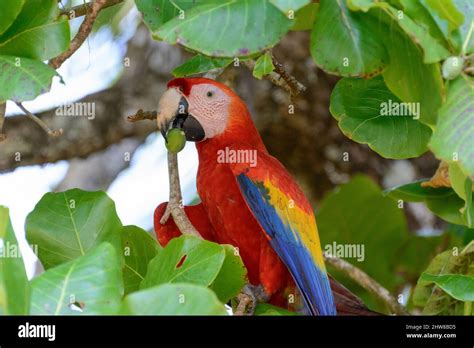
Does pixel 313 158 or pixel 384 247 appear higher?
pixel 313 158

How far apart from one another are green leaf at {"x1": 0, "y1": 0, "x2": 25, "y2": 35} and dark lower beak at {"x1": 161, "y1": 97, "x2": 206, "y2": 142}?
0.49 meters

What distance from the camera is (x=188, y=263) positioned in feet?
3.77

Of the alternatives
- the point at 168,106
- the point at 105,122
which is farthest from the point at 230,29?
the point at 105,122

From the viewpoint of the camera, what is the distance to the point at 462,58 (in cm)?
109

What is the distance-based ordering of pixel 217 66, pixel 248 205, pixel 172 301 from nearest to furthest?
1. pixel 172 301
2. pixel 217 66
3. pixel 248 205

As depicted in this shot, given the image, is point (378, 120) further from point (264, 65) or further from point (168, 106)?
point (168, 106)

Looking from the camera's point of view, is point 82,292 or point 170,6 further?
point 170,6

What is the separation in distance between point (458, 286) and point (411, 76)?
0.32m

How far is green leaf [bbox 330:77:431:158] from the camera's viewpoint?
1.35 metres

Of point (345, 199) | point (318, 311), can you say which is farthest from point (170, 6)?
point (345, 199)

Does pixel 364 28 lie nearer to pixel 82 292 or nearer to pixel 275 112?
pixel 82 292

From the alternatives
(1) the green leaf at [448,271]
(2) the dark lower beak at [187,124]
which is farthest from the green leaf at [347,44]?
(2) the dark lower beak at [187,124]

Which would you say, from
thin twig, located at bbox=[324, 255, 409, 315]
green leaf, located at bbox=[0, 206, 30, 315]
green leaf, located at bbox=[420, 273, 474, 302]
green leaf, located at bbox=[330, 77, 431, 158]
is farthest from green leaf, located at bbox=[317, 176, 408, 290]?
green leaf, located at bbox=[0, 206, 30, 315]

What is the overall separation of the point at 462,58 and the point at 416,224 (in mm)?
1688
